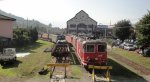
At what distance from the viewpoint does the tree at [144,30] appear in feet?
135

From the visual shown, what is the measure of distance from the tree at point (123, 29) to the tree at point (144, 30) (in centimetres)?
3171

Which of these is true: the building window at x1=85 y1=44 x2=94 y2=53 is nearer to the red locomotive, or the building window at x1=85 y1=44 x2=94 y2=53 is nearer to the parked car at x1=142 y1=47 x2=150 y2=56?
the red locomotive

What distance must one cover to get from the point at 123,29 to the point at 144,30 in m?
33.8

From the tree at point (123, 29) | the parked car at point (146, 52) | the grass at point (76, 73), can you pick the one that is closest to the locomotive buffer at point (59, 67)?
the grass at point (76, 73)

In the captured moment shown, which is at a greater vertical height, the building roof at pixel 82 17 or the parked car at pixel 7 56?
the building roof at pixel 82 17

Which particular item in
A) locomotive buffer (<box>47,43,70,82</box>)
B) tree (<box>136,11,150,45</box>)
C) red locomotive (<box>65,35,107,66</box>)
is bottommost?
locomotive buffer (<box>47,43,70,82</box>)

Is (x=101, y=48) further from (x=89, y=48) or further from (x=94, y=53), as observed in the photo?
(x=89, y=48)

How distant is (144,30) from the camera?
41.6 meters

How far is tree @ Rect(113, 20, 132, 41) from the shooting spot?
7525 cm

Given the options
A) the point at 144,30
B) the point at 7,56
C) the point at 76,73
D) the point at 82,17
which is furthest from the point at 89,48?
the point at 82,17

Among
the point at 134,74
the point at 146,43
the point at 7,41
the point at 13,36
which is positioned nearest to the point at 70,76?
the point at 134,74

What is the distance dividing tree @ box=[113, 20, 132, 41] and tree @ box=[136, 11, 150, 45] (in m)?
31.7

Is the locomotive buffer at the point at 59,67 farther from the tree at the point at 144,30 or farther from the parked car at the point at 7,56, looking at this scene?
the tree at the point at 144,30

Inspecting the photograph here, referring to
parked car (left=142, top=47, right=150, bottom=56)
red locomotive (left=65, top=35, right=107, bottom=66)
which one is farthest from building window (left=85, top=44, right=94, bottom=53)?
parked car (left=142, top=47, right=150, bottom=56)
